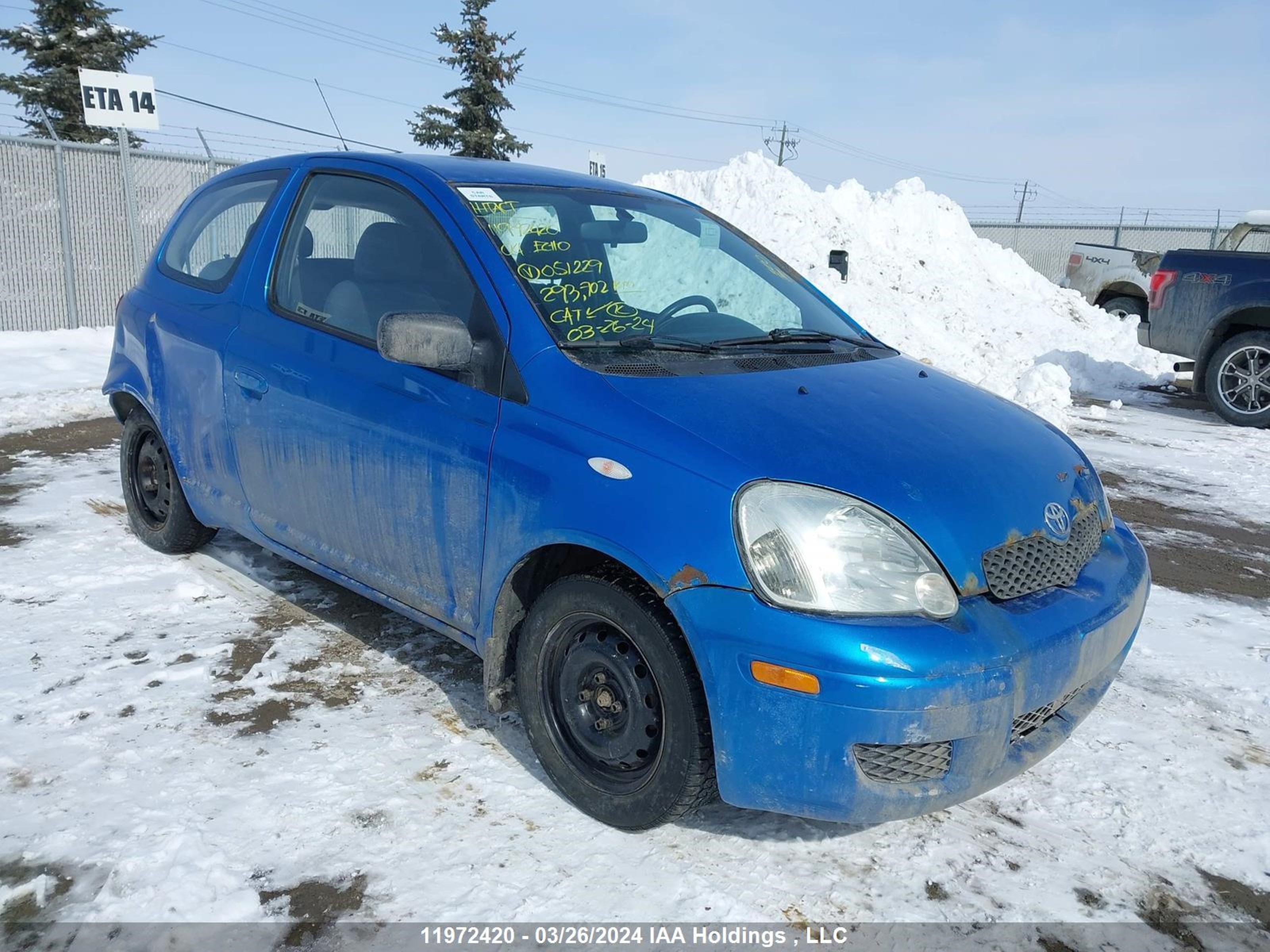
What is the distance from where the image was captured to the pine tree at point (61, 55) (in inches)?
906

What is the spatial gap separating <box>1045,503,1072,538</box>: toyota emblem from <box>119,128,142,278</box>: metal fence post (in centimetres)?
1289

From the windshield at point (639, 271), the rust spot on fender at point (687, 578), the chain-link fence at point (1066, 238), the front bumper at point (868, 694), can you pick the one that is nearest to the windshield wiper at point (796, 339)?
the windshield at point (639, 271)

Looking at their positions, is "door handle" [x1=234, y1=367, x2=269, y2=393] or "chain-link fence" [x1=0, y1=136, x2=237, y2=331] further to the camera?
"chain-link fence" [x1=0, y1=136, x2=237, y2=331]

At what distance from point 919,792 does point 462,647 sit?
1.98 metres

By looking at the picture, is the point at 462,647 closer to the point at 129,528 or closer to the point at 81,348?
the point at 129,528

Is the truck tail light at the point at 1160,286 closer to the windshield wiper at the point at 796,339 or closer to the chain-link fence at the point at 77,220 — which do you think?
the windshield wiper at the point at 796,339

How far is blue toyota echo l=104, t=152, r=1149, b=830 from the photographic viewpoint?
220 centimetres

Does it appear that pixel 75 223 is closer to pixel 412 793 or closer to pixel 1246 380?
pixel 412 793

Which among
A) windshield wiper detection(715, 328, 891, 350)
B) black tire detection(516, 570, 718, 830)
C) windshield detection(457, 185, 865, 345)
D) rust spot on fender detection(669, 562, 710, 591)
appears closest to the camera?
rust spot on fender detection(669, 562, 710, 591)

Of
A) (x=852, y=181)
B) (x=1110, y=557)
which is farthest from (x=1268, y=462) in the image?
(x=852, y=181)

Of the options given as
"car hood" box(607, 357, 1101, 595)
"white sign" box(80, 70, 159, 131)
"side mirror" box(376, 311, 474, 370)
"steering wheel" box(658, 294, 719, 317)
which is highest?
"white sign" box(80, 70, 159, 131)

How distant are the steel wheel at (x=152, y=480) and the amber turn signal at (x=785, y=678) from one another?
10.6 feet

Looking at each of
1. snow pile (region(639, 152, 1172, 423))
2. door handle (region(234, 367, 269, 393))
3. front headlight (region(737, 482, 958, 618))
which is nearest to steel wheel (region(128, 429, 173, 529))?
door handle (region(234, 367, 269, 393))

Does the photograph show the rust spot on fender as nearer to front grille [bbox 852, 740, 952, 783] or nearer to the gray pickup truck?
front grille [bbox 852, 740, 952, 783]
